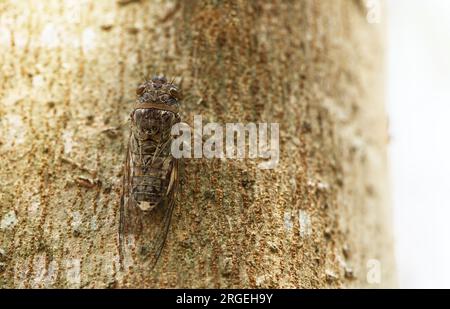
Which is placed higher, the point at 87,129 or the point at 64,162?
the point at 87,129

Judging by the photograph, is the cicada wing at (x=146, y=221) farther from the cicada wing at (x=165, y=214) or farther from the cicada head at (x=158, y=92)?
the cicada head at (x=158, y=92)

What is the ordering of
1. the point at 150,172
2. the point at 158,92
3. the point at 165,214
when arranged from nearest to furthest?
the point at 165,214 < the point at 150,172 < the point at 158,92

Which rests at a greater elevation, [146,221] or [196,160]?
[196,160]

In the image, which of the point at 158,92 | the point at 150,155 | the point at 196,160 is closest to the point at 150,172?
the point at 150,155

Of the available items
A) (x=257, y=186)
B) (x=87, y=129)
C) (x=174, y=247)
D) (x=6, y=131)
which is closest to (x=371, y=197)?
(x=257, y=186)

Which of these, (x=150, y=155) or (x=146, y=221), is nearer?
(x=146, y=221)

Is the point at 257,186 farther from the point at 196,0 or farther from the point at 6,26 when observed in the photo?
the point at 6,26

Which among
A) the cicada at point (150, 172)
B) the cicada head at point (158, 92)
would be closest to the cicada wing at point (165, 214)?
the cicada at point (150, 172)

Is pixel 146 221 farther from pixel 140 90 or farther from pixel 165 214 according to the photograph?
pixel 140 90
